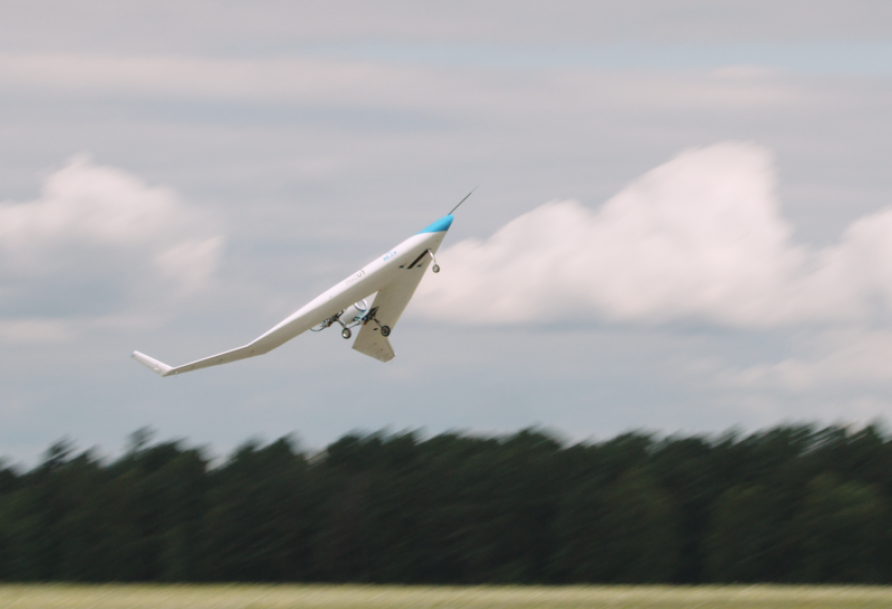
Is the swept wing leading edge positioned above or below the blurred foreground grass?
above

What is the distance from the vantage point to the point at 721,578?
82.1 m

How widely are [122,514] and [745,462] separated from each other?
5814cm

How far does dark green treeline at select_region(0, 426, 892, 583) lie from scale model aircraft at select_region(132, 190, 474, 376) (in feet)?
189

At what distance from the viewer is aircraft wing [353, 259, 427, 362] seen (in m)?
30.7

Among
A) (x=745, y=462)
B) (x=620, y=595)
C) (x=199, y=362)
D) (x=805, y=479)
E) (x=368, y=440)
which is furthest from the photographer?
(x=368, y=440)

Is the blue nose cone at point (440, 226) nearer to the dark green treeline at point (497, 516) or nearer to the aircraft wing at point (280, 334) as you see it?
the aircraft wing at point (280, 334)

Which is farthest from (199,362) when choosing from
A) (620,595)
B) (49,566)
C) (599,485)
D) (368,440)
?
(368,440)

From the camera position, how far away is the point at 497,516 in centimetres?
8838

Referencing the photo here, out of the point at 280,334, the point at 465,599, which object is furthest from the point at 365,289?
the point at 465,599

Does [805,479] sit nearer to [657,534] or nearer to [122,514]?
[657,534]

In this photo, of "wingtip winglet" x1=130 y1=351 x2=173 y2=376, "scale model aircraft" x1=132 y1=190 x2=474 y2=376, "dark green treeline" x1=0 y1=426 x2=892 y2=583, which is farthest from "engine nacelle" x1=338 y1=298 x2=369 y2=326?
"dark green treeline" x1=0 y1=426 x2=892 y2=583

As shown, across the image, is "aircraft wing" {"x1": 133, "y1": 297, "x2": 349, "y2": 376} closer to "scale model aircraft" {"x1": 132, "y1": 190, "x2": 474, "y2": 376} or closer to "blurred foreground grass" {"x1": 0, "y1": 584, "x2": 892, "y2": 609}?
"scale model aircraft" {"x1": 132, "y1": 190, "x2": 474, "y2": 376}

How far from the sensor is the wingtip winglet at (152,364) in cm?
3179

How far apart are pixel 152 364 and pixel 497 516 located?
5991 centimetres
